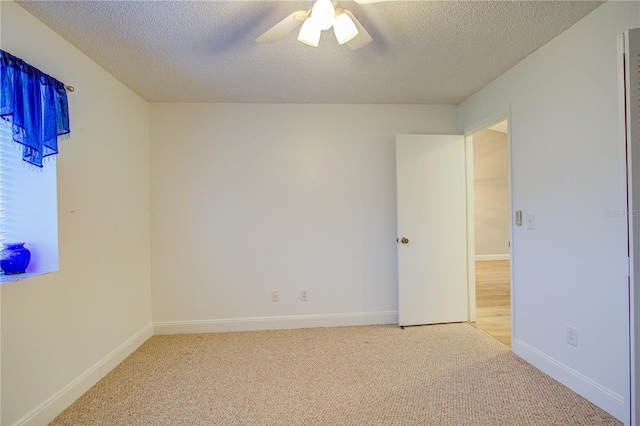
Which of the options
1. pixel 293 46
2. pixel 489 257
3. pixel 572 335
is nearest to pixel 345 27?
pixel 293 46

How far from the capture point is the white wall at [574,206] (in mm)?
1591

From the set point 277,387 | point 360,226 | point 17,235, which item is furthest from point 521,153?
point 17,235

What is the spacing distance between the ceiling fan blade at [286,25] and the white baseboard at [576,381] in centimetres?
238

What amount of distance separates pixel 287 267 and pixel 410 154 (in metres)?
1.74

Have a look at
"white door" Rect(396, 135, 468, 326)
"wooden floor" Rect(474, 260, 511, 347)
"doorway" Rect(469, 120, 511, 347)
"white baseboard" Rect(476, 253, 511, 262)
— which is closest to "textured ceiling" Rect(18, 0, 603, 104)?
"white door" Rect(396, 135, 468, 326)

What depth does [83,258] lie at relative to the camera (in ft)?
6.40

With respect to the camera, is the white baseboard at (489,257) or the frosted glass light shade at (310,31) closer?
the frosted glass light shade at (310,31)

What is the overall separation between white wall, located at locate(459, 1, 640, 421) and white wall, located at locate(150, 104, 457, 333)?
111 cm

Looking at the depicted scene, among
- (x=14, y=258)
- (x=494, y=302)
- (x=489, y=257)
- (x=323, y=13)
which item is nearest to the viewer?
(x=323, y=13)

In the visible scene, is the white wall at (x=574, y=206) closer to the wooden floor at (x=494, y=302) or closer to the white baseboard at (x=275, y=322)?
the wooden floor at (x=494, y=302)

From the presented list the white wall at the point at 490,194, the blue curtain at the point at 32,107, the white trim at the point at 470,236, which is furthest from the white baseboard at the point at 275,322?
the white wall at the point at 490,194

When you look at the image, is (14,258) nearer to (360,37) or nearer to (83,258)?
(83,258)

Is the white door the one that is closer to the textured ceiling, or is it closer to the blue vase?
the textured ceiling

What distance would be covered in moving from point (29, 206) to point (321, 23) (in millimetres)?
2013
